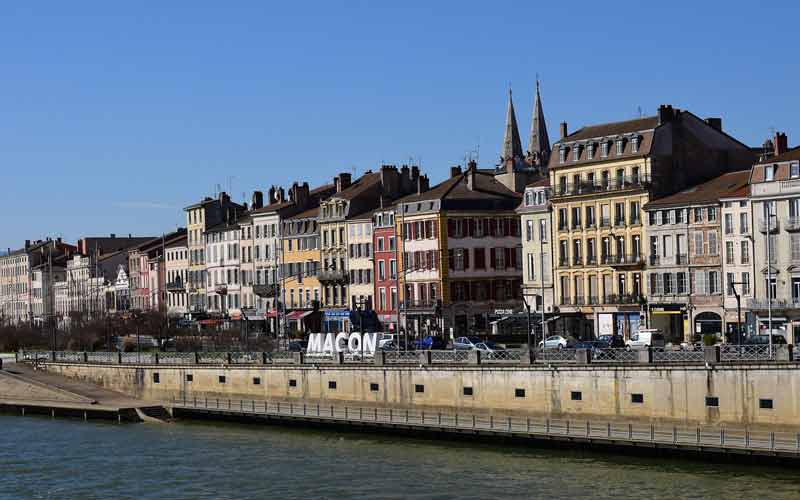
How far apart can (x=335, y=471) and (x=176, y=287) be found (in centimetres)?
9381

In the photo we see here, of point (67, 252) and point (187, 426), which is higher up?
point (67, 252)

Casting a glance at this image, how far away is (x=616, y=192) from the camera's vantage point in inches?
3720

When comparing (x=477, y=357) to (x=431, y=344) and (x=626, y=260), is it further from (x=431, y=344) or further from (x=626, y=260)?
(x=626, y=260)

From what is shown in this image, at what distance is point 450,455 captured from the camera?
6153cm

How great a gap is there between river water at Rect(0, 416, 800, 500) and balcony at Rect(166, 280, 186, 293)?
7595 centimetres

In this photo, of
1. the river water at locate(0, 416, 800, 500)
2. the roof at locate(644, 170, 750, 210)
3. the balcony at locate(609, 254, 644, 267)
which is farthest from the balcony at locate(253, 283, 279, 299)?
the river water at locate(0, 416, 800, 500)

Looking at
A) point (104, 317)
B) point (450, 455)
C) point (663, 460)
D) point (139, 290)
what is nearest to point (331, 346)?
point (450, 455)

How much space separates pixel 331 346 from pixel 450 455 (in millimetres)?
17010

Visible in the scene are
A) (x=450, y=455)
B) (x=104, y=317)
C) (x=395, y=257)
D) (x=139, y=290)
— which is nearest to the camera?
(x=450, y=455)

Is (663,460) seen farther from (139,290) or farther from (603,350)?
(139,290)

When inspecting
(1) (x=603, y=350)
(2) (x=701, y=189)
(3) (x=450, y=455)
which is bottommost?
(3) (x=450, y=455)

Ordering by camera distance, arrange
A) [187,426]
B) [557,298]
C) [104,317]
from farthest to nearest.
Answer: [104,317] < [557,298] < [187,426]

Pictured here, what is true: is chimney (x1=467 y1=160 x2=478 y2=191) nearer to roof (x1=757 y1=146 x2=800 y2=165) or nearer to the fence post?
roof (x1=757 y1=146 x2=800 y2=165)

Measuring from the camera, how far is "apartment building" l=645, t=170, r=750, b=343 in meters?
87.9
